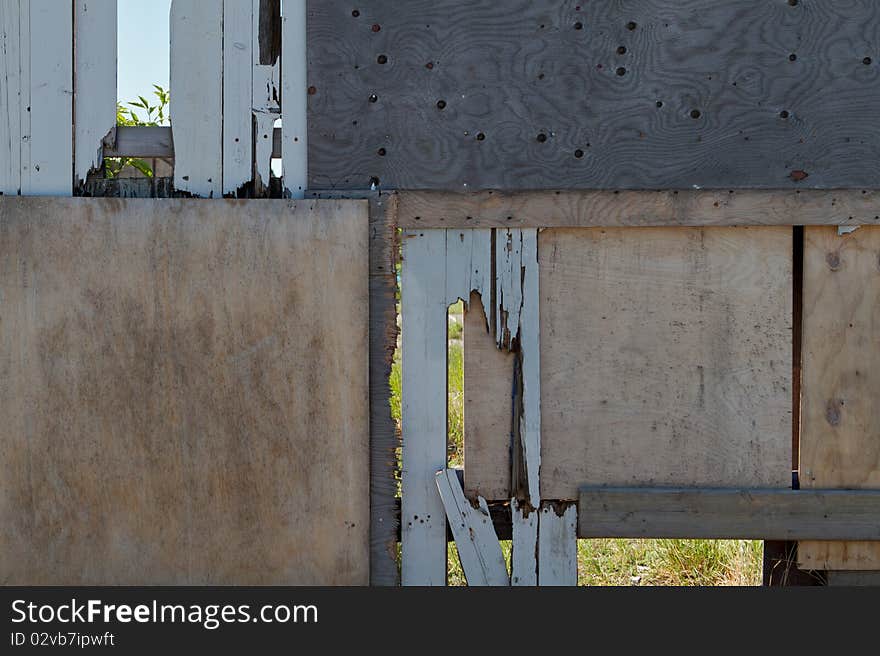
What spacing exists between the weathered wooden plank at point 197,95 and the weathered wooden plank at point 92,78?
0.24 metres

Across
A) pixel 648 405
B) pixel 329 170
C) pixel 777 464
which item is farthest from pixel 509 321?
pixel 777 464

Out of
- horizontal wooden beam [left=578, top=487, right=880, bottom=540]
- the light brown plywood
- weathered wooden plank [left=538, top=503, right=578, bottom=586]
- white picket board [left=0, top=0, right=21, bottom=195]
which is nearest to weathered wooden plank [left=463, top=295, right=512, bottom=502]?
the light brown plywood

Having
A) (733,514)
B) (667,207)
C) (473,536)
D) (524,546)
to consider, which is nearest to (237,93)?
(667,207)

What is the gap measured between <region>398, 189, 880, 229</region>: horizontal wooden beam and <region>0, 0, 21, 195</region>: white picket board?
1.54 metres

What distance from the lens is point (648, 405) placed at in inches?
127

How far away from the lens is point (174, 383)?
10.2 feet

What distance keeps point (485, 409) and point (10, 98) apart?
7.01 feet

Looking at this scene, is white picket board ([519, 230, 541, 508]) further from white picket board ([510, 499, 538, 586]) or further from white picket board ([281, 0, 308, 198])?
white picket board ([281, 0, 308, 198])

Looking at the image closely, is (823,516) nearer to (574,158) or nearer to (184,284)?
(574,158)

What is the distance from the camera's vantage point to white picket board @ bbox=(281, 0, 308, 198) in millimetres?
3162

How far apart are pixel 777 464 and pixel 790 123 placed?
4.24 ft

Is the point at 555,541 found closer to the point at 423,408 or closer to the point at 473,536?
the point at 473,536

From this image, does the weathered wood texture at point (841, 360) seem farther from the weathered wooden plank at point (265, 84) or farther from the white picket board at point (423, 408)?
the weathered wooden plank at point (265, 84)

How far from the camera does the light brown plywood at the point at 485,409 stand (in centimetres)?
322
